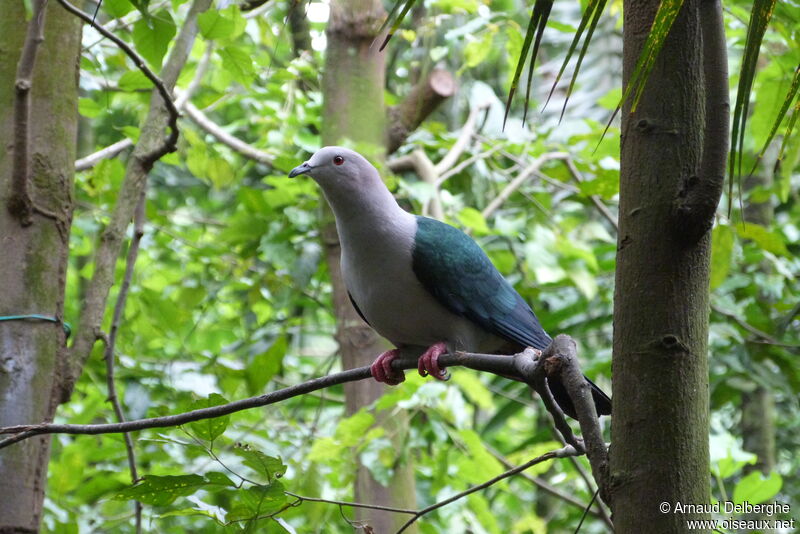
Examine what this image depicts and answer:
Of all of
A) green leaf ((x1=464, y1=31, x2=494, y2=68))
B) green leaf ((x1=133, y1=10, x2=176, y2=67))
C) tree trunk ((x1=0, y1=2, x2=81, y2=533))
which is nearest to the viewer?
tree trunk ((x1=0, y1=2, x2=81, y2=533))

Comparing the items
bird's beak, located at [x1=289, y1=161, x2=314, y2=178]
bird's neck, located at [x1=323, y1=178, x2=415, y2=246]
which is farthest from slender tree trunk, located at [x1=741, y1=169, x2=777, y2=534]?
bird's beak, located at [x1=289, y1=161, x2=314, y2=178]

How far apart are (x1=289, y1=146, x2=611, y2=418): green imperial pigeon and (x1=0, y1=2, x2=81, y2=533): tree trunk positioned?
2.68ft

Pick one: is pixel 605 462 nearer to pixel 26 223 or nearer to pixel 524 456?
pixel 26 223

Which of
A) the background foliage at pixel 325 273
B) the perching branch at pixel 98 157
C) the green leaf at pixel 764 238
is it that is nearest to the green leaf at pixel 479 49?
the background foliage at pixel 325 273

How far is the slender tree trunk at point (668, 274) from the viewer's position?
4.47 ft

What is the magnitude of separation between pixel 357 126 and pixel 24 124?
6.90 ft

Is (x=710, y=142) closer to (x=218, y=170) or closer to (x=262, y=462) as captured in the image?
(x=262, y=462)

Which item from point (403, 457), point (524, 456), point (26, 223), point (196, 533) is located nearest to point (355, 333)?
point (403, 457)

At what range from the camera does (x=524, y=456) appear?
15.1 feet

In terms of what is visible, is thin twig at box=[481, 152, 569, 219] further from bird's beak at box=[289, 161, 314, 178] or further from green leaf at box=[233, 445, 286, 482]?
green leaf at box=[233, 445, 286, 482]

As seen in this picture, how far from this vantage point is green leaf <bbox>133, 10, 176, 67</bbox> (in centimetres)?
281

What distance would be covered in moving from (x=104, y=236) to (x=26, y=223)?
0.34 meters

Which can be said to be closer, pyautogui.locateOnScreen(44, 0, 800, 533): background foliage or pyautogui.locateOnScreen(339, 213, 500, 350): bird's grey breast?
pyautogui.locateOnScreen(339, 213, 500, 350): bird's grey breast

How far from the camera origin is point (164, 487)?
172cm
